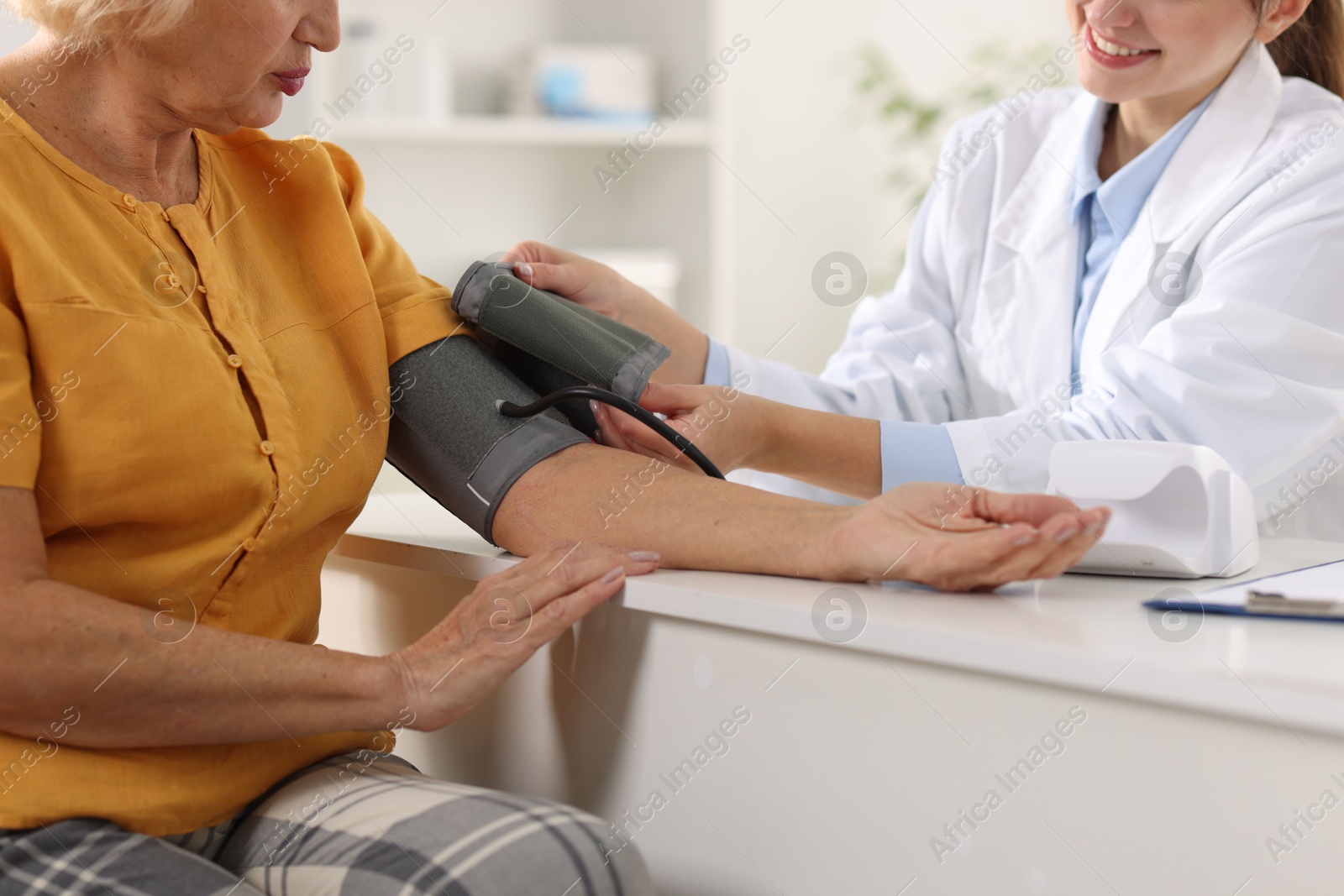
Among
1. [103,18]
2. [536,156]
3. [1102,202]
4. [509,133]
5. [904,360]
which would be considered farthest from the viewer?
[536,156]

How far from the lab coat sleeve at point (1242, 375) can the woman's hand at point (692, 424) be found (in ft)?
0.66

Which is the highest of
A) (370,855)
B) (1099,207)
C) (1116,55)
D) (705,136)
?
(1116,55)

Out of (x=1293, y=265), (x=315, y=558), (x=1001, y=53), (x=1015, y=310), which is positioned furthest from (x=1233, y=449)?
(x=1001, y=53)

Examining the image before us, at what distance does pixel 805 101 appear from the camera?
291 centimetres

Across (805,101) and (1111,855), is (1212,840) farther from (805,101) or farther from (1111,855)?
(805,101)

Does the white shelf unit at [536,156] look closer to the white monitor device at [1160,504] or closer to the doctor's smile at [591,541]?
the doctor's smile at [591,541]

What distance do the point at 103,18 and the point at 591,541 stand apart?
0.48 meters

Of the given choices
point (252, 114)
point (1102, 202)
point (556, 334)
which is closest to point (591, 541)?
point (556, 334)

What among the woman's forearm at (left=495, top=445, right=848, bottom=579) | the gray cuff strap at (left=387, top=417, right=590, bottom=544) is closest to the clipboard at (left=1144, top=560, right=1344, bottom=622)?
the woman's forearm at (left=495, top=445, right=848, bottom=579)

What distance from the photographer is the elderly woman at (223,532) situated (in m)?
0.70

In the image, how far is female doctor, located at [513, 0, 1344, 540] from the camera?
1036 mm

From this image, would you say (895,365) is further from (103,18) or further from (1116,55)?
(103,18)

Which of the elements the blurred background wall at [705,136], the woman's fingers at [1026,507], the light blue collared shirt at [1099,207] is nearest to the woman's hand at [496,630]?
the woman's fingers at [1026,507]

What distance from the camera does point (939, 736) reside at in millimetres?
670
